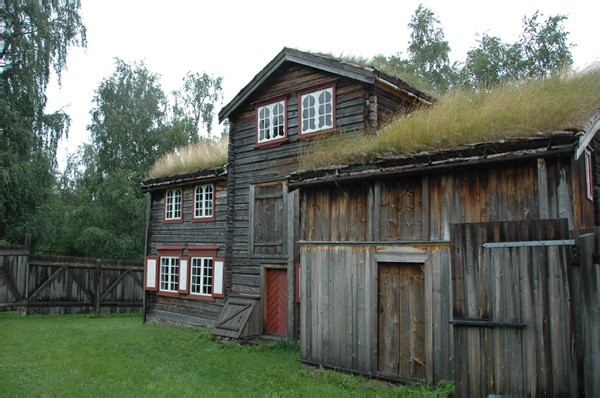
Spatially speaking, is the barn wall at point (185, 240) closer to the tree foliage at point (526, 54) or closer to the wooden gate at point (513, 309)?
the wooden gate at point (513, 309)

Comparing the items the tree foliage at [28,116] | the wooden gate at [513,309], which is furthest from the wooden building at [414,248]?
the tree foliage at [28,116]

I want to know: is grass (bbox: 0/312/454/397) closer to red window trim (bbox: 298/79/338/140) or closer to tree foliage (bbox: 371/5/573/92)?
red window trim (bbox: 298/79/338/140)

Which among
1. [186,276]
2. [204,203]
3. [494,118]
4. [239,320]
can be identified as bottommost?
[239,320]

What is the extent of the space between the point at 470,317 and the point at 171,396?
4930mm

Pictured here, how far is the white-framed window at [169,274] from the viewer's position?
720 inches

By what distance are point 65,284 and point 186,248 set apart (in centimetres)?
643

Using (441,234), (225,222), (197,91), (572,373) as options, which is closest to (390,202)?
(441,234)

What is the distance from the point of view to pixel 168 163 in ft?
64.0

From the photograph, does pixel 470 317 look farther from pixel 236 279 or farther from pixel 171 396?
pixel 236 279

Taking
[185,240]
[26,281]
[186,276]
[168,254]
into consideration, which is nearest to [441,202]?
[186,276]

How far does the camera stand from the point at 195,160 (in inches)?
727

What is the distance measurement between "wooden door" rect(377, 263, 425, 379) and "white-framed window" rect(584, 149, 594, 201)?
2971mm

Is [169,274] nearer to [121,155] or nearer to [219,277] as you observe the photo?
[219,277]

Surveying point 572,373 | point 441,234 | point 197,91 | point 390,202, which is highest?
point 197,91
